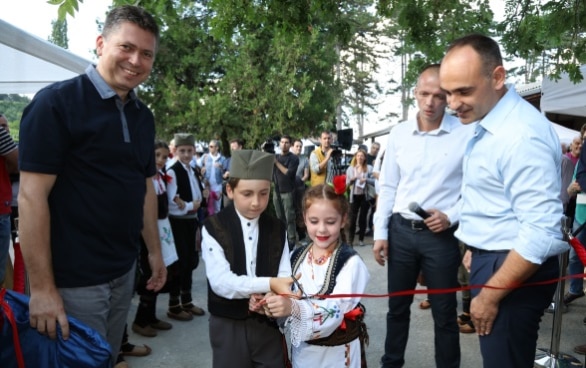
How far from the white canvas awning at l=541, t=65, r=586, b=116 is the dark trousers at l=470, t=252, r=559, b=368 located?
4.90 m

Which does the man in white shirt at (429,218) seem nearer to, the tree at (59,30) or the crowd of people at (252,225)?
the crowd of people at (252,225)

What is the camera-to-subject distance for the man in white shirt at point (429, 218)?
305 centimetres

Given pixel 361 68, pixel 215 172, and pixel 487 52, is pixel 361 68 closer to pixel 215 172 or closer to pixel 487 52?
pixel 215 172

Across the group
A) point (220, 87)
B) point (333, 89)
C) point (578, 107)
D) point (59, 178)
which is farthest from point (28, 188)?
point (333, 89)

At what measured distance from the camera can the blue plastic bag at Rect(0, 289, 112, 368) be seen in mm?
1726

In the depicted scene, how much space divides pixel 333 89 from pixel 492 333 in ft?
68.0

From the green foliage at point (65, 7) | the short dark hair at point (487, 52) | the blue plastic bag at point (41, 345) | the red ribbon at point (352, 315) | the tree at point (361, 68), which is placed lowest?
the red ribbon at point (352, 315)

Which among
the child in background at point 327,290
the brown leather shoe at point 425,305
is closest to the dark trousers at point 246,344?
the child in background at point 327,290

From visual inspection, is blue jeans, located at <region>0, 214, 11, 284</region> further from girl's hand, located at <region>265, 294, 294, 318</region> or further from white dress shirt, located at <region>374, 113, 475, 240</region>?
white dress shirt, located at <region>374, 113, 475, 240</region>

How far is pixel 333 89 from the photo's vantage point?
869 inches

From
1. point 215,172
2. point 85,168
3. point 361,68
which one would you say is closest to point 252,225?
point 85,168

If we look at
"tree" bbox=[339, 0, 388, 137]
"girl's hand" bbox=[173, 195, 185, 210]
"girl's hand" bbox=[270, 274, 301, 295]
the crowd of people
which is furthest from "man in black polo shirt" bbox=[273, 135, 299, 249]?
"tree" bbox=[339, 0, 388, 137]

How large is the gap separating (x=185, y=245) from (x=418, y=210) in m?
2.75

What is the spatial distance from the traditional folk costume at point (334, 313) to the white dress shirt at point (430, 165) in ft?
2.92
